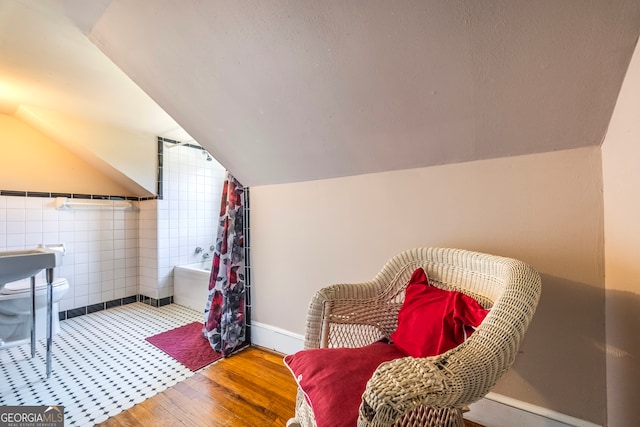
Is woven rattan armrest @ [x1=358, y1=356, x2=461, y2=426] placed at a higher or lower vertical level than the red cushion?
higher

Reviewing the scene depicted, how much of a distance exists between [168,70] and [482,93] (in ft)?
4.89

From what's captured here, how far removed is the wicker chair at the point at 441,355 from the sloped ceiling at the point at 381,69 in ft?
1.73

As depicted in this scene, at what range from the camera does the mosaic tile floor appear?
1.36 m

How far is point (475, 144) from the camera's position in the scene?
1120mm

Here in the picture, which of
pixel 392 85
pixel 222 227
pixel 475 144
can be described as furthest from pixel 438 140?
pixel 222 227

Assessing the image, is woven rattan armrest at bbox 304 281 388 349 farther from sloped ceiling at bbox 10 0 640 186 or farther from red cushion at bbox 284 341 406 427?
sloped ceiling at bbox 10 0 640 186

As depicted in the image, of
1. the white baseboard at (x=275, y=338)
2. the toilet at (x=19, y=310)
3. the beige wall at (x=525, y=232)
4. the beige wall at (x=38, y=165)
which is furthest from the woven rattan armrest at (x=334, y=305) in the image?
the beige wall at (x=38, y=165)

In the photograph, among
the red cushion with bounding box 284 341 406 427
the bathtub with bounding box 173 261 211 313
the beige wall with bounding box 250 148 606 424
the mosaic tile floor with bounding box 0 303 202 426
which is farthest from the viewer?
the bathtub with bounding box 173 261 211 313

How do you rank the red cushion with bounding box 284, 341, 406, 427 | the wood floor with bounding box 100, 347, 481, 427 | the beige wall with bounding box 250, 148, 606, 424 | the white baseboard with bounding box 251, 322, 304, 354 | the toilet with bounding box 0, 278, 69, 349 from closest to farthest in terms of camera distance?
the red cushion with bounding box 284, 341, 406, 427 < the beige wall with bounding box 250, 148, 606, 424 < the wood floor with bounding box 100, 347, 481, 427 < the white baseboard with bounding box 251, 322, 304, 354 < the toilet with bounding box 0, 278, 69, 349

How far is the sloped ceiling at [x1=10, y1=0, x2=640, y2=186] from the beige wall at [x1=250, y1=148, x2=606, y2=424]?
0.31 ft

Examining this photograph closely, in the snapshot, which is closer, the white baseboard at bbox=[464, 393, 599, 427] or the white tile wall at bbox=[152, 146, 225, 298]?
the white baseboard at bbox=[464, 393, 599, 427]

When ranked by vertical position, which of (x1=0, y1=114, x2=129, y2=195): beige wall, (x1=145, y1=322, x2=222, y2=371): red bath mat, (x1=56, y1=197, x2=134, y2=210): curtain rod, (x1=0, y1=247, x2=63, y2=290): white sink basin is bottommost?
(x1=145, y1=322, x2=222, y2=371): red bath mat

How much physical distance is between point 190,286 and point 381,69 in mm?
2808

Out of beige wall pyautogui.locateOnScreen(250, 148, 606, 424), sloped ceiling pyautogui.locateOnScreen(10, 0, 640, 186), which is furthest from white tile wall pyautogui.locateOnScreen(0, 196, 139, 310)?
beige wall pyautogui.locateOnScreen(250, 148, 606, 424)
